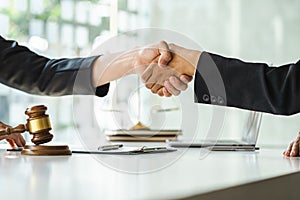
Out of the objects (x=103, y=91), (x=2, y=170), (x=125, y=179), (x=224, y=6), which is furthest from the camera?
(x=224, y=6)

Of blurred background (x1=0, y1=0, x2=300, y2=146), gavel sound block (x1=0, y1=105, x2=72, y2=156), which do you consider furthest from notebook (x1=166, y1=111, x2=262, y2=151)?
blurred background (x1=0, y1=0, x2=300, y2=146)

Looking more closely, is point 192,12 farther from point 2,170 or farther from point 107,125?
point 2,170

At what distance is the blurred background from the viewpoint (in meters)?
3.20

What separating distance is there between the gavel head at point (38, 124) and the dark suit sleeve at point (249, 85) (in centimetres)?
31

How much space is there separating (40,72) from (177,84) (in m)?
0.35

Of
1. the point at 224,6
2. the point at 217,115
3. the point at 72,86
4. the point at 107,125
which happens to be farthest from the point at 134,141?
the point at 224,6

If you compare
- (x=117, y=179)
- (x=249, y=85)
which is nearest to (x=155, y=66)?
(x=249, y=85)

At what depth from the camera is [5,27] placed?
316cm

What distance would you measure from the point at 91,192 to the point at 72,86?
0.92 m

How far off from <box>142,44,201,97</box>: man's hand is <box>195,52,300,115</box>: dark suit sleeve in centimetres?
10

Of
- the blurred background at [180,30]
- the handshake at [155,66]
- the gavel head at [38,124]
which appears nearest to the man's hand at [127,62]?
the handshake at [155,66]

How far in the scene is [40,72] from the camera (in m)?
1.44

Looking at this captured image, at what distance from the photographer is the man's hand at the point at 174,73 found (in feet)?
4.35

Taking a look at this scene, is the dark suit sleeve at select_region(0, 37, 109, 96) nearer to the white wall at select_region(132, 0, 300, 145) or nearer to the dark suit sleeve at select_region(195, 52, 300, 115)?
the dark suit sleeve at select_region(195, 52, 300, 115)
